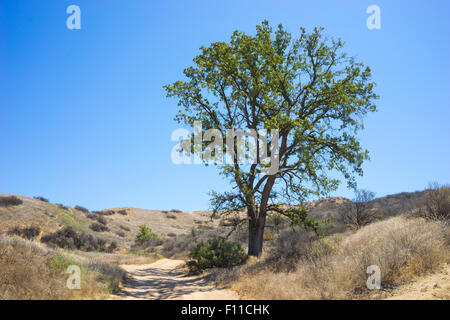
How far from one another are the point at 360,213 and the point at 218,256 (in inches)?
458

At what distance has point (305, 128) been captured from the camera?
13.7 m

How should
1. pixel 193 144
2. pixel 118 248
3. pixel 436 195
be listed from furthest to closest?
pixel 118 248 < pixel 193 144 < pixel 436 195

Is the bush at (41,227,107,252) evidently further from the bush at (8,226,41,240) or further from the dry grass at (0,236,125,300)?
the dry grass at (0,236,125,300)

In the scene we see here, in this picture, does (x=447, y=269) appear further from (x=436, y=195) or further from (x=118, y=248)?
(x=118, y=248)

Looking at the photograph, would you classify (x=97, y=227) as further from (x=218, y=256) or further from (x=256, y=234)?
(x=256, y=234)

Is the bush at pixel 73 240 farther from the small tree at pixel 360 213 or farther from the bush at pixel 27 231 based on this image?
the small tree at pixel 360 213

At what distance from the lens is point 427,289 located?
23.1 feet

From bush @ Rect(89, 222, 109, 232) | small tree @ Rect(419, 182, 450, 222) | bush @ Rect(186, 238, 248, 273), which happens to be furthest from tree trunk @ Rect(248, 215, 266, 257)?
bush @ Rect(89, 222, 109, 232)

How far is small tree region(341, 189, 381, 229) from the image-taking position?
19.9m

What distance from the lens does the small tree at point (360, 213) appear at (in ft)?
65.3

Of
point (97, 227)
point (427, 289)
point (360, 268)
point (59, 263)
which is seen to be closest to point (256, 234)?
point (360, 268)
